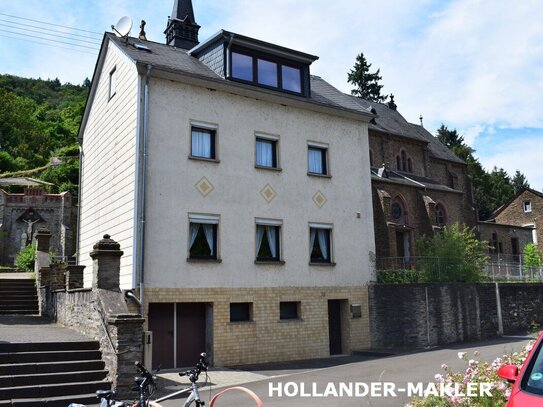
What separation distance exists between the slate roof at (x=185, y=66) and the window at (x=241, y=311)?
289 inches

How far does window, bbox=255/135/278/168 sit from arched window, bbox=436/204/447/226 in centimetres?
1919

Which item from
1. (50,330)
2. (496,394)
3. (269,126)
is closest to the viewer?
(496,394)

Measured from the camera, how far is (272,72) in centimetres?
1914

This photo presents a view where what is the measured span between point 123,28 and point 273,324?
1193 centimetres

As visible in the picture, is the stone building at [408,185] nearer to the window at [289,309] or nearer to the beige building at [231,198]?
the beige building at [231,198]

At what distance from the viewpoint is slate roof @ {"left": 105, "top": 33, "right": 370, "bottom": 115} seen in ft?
54.4

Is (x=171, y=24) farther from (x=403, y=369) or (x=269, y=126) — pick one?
(x=403, y=369)

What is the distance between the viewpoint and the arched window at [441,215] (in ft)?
113

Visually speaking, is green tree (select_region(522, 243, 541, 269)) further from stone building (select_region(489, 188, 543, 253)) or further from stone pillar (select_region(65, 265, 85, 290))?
stone pillar (select_region(65, 265, 85, 290))

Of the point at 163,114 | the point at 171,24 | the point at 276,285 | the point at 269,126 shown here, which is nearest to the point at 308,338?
the point at 276,285

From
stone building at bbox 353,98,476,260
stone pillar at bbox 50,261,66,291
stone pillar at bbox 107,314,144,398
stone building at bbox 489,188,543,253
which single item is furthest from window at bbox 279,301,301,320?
stone building at bbox 489,188,543,253

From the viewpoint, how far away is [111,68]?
18984 millimetres

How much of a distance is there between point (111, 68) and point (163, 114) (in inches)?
172

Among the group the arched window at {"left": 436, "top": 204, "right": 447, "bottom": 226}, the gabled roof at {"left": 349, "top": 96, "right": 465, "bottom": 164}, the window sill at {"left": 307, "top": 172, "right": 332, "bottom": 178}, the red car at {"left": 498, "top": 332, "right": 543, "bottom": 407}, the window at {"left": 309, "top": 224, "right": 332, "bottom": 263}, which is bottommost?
the red car at {"left": 498, "top": 332, "right": 543, "bottom": 407}
